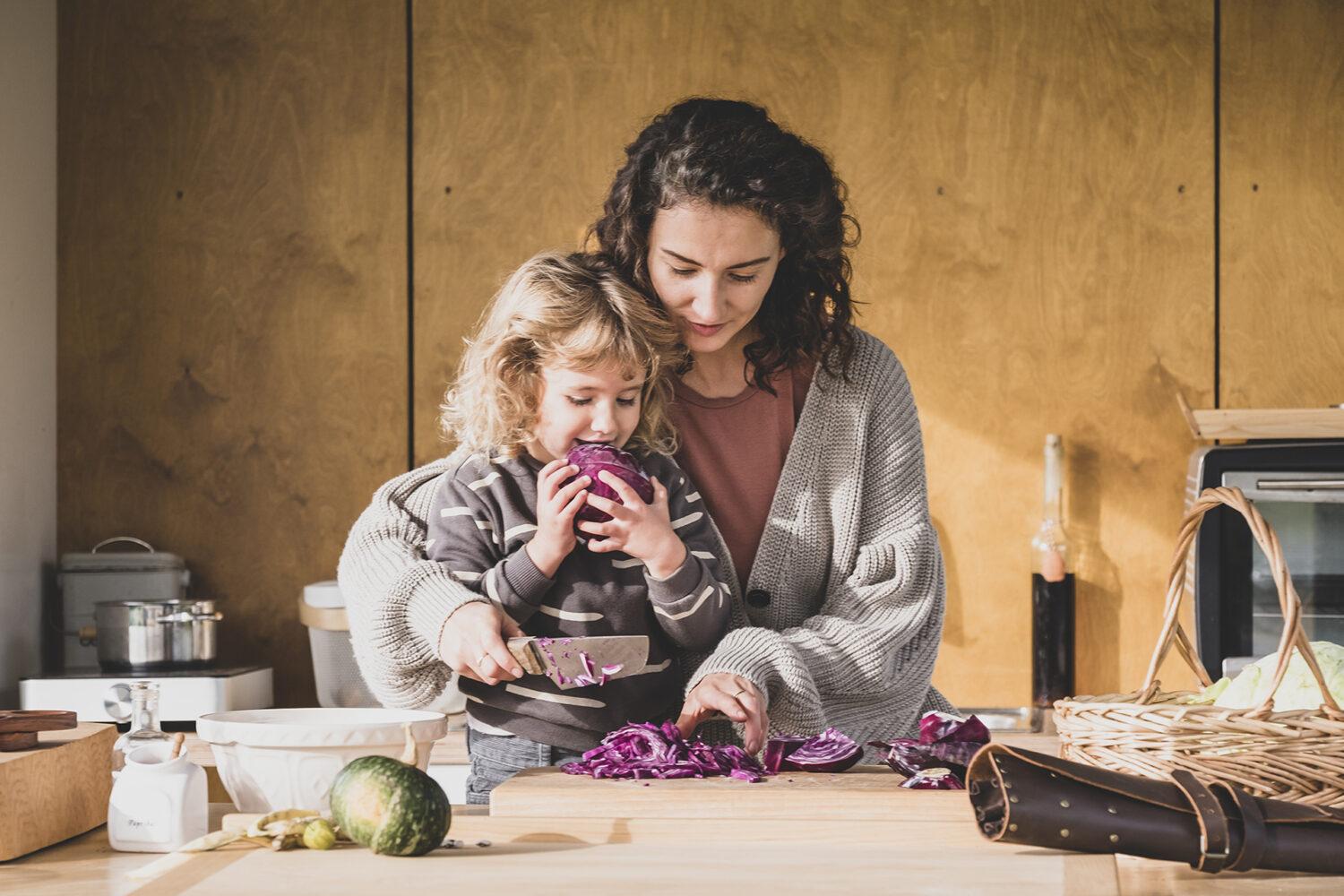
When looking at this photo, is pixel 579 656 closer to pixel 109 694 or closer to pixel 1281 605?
pixel 1281 605

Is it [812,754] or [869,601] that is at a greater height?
[869,601]

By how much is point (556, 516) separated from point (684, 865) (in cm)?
56

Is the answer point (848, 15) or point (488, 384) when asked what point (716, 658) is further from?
point (848, 15)

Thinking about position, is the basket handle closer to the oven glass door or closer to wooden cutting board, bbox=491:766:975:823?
wooden cutting board, bbox=491:766:975:823

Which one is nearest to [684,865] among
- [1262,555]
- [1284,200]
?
[1262,555]

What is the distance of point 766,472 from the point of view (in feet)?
6.10

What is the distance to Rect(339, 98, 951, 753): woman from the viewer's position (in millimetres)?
1612

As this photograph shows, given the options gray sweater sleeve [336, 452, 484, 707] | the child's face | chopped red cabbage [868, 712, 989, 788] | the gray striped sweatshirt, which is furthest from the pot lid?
chopped red cabbage [868, 712, 989, 788]

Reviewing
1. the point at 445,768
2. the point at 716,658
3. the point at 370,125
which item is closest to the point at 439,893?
the point at 716,658

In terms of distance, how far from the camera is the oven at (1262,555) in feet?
9.56

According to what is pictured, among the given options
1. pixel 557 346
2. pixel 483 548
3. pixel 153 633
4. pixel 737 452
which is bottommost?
pixel 153 633

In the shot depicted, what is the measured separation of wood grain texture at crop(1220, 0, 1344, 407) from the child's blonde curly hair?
2.01 metres

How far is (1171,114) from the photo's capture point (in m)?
3.30

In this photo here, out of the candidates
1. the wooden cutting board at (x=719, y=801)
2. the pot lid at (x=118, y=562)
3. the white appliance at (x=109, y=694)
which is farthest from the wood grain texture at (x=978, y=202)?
the wooden cutting board at (x=719, y=801)
